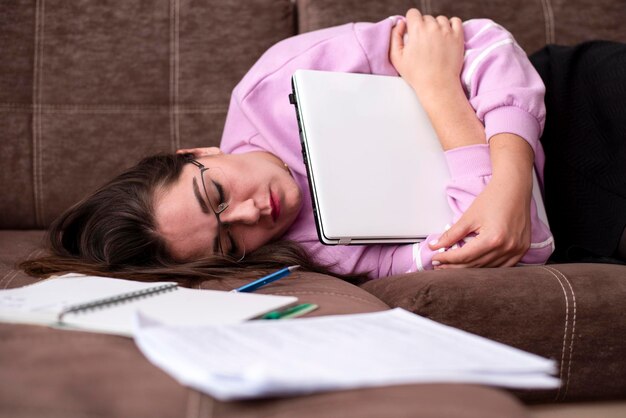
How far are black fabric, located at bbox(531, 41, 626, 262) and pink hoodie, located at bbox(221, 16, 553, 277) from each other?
3.0 inches

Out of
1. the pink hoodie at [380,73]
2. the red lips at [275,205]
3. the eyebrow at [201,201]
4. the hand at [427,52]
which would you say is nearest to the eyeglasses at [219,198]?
the eyebrow at [201,201]

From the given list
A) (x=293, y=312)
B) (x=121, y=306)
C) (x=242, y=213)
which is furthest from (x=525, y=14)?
(x=121, y=306)

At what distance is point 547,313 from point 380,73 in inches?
29.8

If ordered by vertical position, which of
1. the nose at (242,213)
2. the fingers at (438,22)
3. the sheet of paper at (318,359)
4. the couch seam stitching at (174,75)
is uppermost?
the fingers at (438,22)

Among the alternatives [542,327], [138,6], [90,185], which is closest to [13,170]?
[90,185]

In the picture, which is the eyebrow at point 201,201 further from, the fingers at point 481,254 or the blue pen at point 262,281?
the fingers at point 481,254

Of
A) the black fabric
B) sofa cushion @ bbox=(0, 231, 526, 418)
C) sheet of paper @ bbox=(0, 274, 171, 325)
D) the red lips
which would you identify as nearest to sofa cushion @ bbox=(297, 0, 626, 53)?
the black fabric

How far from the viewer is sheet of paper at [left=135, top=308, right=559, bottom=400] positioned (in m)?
0.55

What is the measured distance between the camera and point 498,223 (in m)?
1.24

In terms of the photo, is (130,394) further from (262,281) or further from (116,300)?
(262,281)

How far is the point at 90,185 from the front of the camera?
186 cm

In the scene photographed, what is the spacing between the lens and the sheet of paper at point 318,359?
1.80 ft

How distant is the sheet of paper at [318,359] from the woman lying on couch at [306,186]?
61 centimetres

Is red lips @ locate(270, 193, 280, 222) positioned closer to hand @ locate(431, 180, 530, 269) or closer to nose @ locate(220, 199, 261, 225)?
nose @ locate(220, 199, 261, 225)
